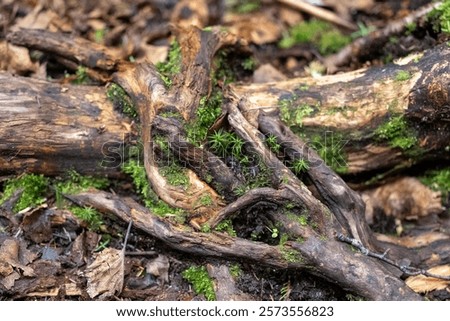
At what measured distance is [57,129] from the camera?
4.05 m

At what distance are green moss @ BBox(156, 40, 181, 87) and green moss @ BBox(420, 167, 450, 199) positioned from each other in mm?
2402

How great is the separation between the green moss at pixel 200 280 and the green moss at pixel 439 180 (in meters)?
2.22

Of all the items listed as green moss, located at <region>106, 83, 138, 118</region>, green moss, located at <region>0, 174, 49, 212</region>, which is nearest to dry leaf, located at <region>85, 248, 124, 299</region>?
green moss, located at <region>0, 174, 49, 212</region>

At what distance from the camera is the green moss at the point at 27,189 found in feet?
13.3

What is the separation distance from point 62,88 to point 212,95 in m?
1.22

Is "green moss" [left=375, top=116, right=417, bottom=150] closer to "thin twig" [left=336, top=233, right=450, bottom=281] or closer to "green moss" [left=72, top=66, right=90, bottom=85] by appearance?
"thin twig" [left=336, top=233, right=450, bottom=281]

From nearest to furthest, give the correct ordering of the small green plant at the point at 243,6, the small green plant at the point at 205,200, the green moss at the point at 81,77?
1. the small green plant at the point at 205,200
2. the green moss at the point at 81,77
3. the small green plant at the point at 243,6

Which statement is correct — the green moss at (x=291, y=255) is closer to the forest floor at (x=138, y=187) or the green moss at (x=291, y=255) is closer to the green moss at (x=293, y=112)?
the forest floor at (x=138, y=187)

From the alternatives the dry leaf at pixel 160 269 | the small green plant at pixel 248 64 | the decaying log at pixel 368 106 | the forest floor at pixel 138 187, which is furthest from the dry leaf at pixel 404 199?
the dry leaf at pixel 160 269

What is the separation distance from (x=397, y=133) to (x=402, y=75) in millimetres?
466

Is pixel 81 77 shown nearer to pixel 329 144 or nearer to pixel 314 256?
pixel 329 144

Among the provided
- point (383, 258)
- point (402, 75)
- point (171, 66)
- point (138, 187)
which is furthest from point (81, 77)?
point (383, 258)

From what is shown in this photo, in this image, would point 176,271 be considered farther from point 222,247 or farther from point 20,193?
point 20,193

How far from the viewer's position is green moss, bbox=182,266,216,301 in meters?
3.66
